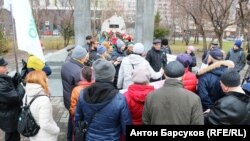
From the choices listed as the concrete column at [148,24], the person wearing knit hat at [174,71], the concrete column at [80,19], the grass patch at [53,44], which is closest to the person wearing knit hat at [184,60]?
the person wearing knit hat at [174,71]

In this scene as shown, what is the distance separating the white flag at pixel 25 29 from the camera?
480cm

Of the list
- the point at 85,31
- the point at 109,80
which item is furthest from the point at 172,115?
the point at 85,31

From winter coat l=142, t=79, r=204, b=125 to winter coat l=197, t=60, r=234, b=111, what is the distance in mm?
1115

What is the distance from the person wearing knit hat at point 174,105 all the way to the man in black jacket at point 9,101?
6.75ft

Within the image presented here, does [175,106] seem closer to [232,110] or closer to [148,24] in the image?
[232,110]

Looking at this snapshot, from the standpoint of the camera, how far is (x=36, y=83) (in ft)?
12.3

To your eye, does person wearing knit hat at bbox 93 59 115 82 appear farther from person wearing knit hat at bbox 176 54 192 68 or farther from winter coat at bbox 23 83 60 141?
person wearing knit hat at bbox 176 54 192 68

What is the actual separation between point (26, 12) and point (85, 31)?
5717mm

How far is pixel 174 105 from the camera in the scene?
2934mm

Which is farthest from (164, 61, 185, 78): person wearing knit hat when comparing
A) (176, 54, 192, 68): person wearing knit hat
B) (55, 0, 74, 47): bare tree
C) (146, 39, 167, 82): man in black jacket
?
(55, 0, 74, 47): bare tree

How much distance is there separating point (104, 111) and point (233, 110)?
1343 millimetres

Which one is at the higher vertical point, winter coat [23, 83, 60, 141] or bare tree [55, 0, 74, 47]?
bare tree [55, 0, 74, 47]

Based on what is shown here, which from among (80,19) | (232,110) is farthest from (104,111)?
(80,19)

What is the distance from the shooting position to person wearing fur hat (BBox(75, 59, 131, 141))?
10.3 ft
